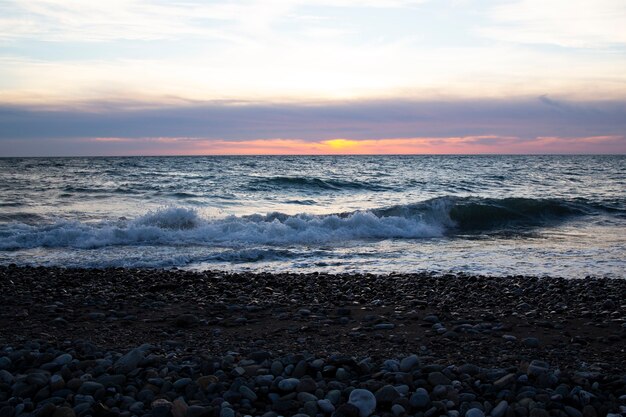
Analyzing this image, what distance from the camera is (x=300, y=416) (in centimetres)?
367

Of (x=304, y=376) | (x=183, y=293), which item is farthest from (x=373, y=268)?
(x=304, y=376)

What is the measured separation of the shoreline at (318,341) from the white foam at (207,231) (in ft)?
14.6

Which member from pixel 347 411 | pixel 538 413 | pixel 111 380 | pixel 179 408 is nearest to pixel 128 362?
pixel 111 380

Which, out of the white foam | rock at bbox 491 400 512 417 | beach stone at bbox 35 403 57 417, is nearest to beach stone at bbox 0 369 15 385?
beach stone at bbox 35 403 57 417

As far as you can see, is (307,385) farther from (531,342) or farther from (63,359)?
(531,342)

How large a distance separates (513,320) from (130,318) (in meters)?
4.63

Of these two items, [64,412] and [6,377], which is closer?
[64,412]

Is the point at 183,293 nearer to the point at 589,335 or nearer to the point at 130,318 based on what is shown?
the point at 130,318

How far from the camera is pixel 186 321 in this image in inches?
253

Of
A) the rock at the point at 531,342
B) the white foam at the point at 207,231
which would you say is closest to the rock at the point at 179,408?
the rock at the point at 531,342

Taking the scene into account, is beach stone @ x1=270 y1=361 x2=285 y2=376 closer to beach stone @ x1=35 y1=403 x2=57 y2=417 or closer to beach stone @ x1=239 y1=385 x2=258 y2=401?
beach stone @ x1=239 y1=385 x2=258 y2=401

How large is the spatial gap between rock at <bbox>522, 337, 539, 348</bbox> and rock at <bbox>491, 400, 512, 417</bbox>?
6.17ft

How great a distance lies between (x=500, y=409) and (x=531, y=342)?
2.01m

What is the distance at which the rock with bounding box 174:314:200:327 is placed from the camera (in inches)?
253
